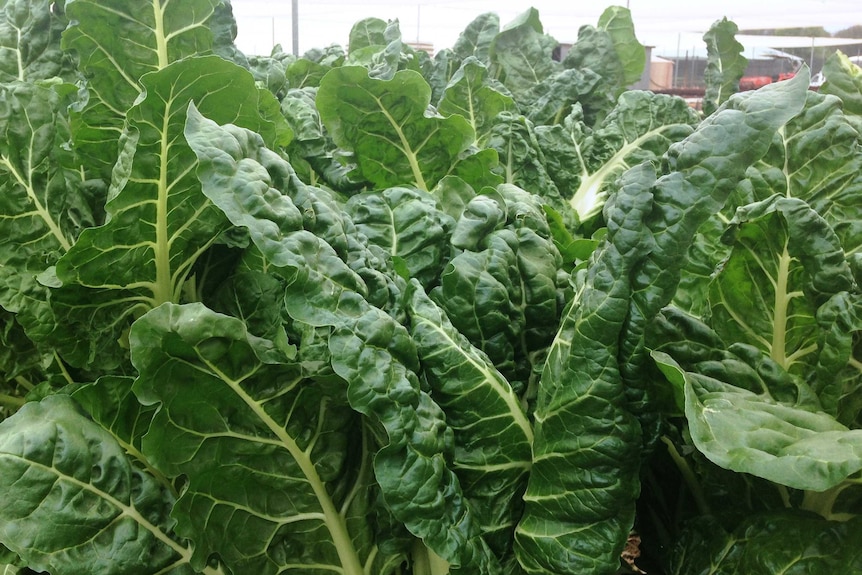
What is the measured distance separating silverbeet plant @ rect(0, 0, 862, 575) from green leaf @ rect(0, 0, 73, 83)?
467 mm

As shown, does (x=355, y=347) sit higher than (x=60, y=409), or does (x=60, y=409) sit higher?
(x=355, y=347)

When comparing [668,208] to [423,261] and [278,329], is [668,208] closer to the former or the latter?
[423,261]

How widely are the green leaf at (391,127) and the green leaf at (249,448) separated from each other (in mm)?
745

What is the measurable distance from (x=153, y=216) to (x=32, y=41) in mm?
966

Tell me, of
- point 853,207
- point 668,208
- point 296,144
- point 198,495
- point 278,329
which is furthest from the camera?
point 296,144

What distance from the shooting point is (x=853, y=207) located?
144cm

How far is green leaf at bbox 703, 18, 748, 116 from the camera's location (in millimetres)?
2428

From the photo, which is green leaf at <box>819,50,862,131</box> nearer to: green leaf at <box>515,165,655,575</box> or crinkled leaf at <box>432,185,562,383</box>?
crinkled leaf at <box>432,185,562,383</box>

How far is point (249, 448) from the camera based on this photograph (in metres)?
1.18

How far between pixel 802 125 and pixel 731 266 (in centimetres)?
47

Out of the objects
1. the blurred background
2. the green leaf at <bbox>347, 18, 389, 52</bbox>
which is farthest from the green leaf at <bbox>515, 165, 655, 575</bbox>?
the blurred background

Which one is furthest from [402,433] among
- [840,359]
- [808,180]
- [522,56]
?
[522,56]

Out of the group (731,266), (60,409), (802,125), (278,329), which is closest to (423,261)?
(278,329)

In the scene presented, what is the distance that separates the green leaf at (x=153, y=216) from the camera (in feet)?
3.91
